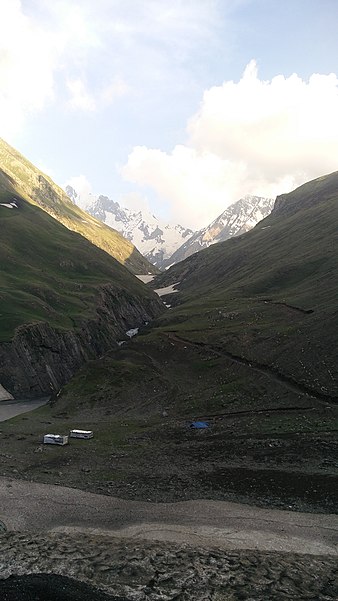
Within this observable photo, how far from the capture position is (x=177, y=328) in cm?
15488

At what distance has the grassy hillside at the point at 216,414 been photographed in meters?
56.9

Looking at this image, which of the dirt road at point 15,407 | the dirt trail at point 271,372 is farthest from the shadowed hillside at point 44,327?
the dirt trail at point 271,372

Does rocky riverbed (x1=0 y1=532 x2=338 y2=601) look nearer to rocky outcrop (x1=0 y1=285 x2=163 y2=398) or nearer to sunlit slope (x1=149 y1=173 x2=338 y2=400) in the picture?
sunlit slope (x1=149 y1=173 x2=338 y2=400)

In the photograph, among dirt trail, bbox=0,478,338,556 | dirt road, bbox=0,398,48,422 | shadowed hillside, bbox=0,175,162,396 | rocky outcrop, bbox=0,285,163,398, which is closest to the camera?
dirt trail, bbox=0,478,338,556

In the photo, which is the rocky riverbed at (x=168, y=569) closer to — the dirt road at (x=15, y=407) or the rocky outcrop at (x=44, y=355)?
the dirt road at (x=15, y=407)

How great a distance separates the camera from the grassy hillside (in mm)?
56875

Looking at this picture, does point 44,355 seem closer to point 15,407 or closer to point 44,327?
point 44,327

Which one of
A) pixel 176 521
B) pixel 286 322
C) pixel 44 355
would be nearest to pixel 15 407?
pixel 44 355

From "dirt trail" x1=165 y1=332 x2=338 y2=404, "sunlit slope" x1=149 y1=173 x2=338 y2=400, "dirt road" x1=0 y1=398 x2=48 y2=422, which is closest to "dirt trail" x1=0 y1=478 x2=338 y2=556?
"dirt trail" x1=165 y1=332 x2=338 y2=404

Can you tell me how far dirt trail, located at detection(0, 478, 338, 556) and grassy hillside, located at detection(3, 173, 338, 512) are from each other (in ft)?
9.30

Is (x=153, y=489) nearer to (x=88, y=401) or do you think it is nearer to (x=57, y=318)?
(x=88, y=401)

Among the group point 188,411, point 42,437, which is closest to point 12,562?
point 42,437

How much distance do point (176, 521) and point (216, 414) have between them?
3857 cm

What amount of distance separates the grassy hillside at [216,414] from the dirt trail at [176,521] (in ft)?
9.30
